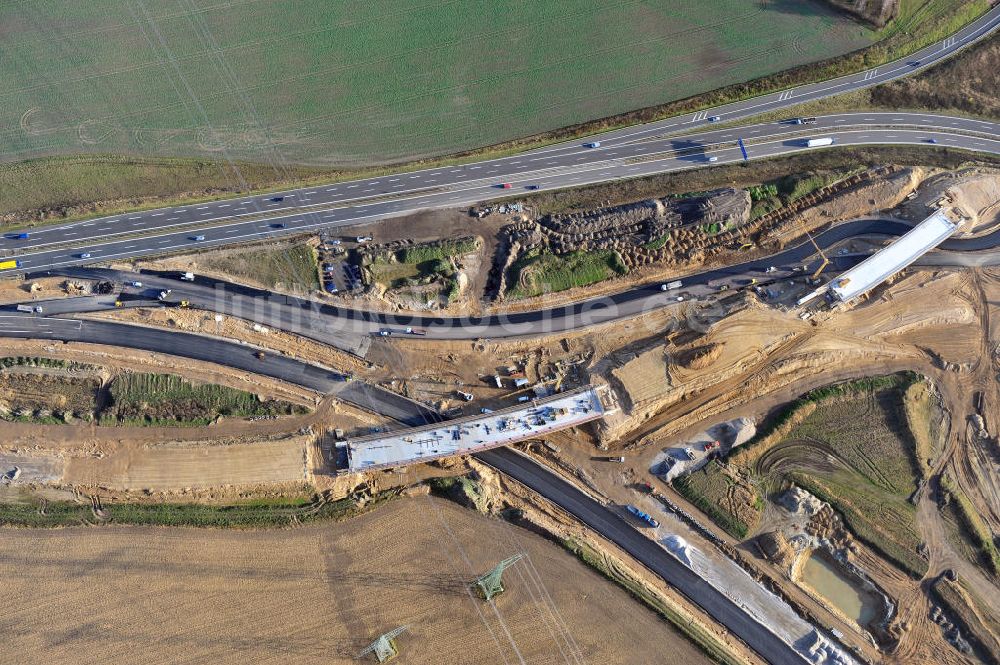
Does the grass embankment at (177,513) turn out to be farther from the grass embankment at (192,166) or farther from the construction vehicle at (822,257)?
the construction vehicle at (822,257)

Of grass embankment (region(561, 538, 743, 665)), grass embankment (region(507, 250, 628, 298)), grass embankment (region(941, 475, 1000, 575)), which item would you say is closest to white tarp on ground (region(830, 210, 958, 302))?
grass embankment (region(941, 475, 1000, 575))

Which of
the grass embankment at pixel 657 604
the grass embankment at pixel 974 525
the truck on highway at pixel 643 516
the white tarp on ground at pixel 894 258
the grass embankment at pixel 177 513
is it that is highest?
the grass embankment at pixel 177 513

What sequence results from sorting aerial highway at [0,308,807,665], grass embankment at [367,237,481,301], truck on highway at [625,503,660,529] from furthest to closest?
1. grass embankment at [367,237,481,301]
2. truck on highway at [625,503,660,529]
3. aerial highway at [0,308,807,665]

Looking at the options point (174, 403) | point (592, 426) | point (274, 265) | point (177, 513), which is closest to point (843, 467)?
point (592, 426)

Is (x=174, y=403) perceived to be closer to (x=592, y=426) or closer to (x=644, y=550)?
(x=592, y=426)

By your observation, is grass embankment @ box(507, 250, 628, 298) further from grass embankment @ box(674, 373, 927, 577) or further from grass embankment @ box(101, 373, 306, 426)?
grass embankment @ box(101, 373, 306, 426)

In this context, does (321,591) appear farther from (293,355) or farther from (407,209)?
(407,209)

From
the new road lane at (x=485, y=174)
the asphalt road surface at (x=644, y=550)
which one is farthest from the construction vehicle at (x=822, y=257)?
the asphalt road surface at (x=644, y=550)
